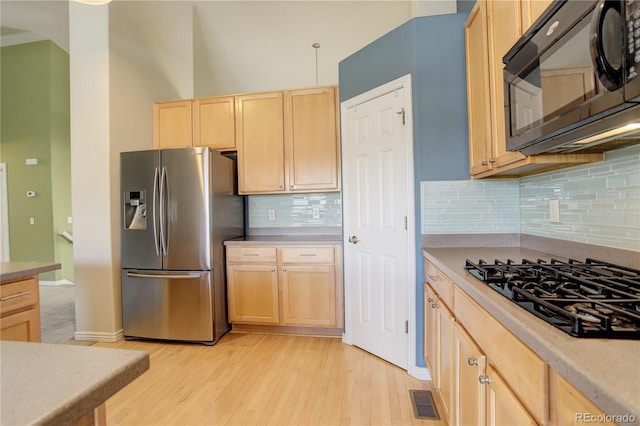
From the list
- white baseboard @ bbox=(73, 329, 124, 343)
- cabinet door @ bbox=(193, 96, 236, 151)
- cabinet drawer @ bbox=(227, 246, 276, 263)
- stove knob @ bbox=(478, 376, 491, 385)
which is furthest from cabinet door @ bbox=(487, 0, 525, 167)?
white baseboard @ bbox=(73, 329, 124, 343)

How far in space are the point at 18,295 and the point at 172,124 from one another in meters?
2.20

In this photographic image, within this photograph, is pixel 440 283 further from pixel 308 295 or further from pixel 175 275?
pixel 175 275

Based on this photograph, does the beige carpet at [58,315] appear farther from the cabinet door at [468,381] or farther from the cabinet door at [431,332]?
the cabinet door at [468,381]

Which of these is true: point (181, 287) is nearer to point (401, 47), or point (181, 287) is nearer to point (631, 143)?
point (401, 47)

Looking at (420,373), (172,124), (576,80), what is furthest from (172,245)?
(576,80)

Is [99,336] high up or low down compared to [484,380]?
A: down

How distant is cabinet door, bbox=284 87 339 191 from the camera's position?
9.71 ft

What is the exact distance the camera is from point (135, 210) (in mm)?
2840

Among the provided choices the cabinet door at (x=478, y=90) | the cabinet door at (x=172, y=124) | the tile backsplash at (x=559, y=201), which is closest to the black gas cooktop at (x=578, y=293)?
the tile backsplash at (x=559, y=201)

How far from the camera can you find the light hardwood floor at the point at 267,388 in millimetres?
1738

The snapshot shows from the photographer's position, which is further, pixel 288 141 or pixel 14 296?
pixel 288 141

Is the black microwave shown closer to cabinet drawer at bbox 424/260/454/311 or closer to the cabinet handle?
cabinet drawer at bbox 424/260/454/311

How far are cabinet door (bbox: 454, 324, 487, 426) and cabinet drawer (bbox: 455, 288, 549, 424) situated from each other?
1.9 inches

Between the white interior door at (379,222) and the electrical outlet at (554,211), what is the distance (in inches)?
29.8
